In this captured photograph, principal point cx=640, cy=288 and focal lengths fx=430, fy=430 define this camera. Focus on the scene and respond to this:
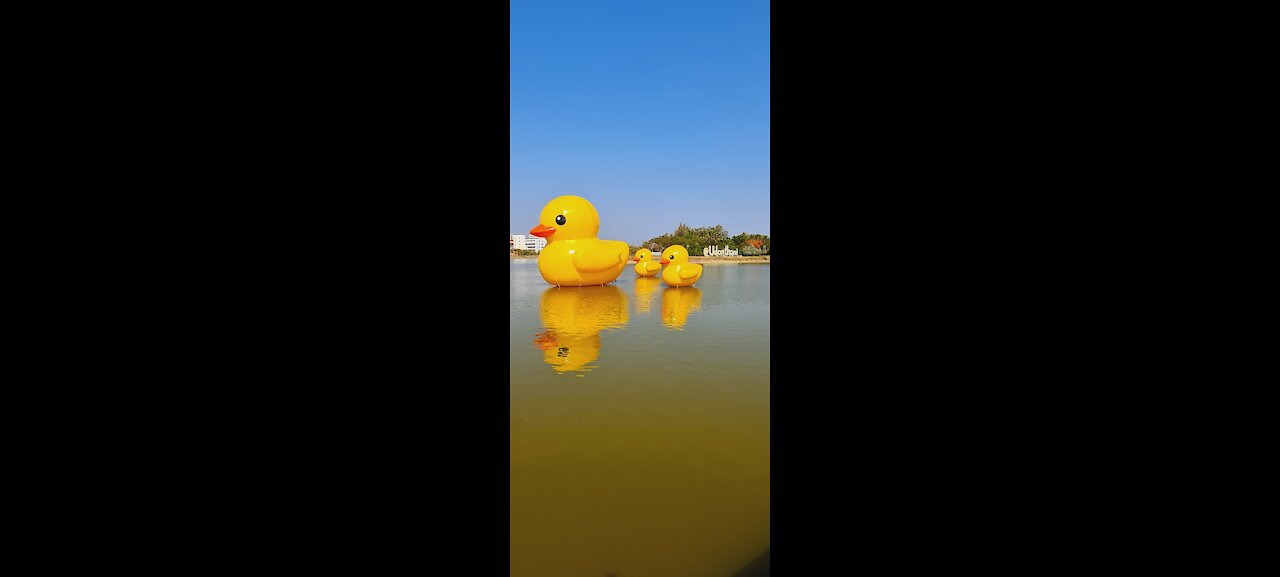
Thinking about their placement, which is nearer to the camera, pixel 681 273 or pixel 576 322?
pixel 576 322

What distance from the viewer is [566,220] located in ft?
40.5

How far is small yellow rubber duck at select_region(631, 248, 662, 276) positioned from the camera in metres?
15.4

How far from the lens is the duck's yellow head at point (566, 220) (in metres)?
12.4

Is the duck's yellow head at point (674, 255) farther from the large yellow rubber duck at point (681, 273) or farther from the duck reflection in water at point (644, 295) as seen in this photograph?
the duck reflection in water at point (644, 295)

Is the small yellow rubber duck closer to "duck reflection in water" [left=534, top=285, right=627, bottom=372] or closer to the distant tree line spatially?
"duck reflection in water" [left=534, top=285, right=627, bottom=372]

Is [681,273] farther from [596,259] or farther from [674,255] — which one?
[596,259]

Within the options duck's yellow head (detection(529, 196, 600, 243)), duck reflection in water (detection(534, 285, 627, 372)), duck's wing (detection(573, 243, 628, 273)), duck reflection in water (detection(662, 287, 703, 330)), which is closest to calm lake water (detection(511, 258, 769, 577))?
duck reflection in water (detection(534, 285, 627, 372))

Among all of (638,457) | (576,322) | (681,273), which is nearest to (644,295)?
(681,273)

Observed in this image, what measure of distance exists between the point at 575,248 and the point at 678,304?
3.68m

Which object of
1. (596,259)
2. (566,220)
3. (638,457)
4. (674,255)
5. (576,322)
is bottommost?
(638,457)

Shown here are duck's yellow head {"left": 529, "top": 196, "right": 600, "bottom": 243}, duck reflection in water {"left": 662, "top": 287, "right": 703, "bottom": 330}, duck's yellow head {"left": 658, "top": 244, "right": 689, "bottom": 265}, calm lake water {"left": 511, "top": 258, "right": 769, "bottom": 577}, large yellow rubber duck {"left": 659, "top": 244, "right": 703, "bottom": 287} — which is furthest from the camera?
duck's yellow head {"left": 658, "top": 244, "right": 689, "bottom": 265}

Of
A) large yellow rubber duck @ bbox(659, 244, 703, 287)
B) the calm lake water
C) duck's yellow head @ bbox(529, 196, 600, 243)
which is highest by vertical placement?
duck's yellow head @ bbox(529, 196, 600, 243)
